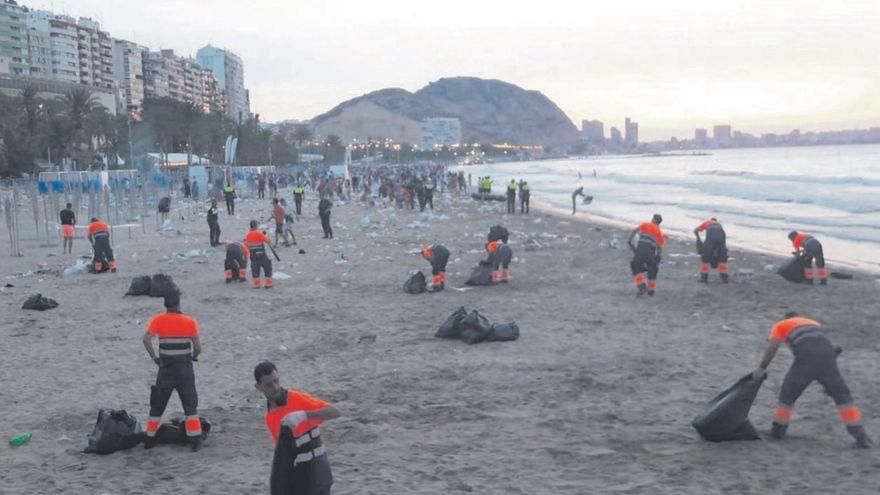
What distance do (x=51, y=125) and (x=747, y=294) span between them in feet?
164

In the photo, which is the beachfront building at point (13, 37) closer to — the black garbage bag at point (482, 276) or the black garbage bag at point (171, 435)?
the black garbage bag at point (482, 276)

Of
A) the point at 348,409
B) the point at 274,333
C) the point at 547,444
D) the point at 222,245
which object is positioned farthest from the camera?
the point at 222,245

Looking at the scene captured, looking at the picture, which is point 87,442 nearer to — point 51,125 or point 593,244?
point 593,244

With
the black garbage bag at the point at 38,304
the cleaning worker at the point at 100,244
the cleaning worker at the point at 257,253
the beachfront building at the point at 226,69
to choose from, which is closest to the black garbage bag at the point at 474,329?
the cleaning worker at the point at 257,253

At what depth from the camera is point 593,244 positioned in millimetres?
19625

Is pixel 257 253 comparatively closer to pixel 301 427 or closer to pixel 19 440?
A: pixel 19 440

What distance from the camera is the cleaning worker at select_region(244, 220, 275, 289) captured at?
12.7 meters

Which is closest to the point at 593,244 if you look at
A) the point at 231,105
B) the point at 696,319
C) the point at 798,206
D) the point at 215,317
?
the point at 696,319

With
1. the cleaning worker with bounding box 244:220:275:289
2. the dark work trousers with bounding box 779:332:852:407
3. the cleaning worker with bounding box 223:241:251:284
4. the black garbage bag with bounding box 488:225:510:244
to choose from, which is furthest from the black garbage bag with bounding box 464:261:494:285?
the dark work trousers with bounding box 779:332:852:407

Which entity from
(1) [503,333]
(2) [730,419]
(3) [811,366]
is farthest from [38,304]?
(3) [811,366]

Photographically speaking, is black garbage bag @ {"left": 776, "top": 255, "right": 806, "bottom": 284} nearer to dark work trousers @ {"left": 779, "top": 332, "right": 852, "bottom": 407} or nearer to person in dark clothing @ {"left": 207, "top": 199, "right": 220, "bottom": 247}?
dark work trousers @ {"left": 779, "top": 332, "right": 852, "bottom": 407}

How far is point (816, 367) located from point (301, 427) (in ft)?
12.5

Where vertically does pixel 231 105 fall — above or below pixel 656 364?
above

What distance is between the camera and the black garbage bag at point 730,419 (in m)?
5.74
